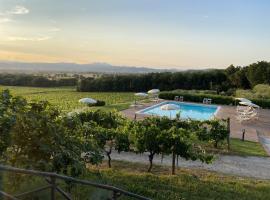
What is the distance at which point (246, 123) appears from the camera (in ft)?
72.9

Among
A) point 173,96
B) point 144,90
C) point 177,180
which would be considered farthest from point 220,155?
point 144,90

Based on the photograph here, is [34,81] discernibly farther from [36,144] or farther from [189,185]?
→ [36,144]

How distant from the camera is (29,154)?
557cm

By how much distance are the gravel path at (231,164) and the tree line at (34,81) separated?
43.6 metres

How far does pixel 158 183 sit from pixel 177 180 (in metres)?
0.80

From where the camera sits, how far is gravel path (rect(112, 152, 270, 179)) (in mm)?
12266

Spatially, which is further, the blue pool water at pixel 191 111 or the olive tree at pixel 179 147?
the blue pool water at pixel 191 111

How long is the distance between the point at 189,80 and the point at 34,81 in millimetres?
24231

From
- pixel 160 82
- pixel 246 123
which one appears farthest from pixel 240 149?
pixel 160 82

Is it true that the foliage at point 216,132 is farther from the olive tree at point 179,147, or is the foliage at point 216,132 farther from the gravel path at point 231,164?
the olive tree at point 179,147

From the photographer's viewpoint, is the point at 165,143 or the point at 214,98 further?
the point at 214,98

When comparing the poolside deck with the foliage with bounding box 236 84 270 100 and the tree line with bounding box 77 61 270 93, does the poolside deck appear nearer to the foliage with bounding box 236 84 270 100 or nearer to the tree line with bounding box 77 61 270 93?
the foliage with bounding box 236 84 270 100

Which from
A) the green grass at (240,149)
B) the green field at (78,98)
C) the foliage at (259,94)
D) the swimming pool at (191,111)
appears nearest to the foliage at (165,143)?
the green grass at (240,149)

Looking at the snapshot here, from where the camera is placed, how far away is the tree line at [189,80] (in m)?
43.1
